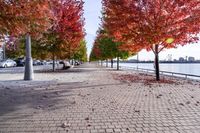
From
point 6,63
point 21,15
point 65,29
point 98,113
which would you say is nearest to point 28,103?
point 98,113

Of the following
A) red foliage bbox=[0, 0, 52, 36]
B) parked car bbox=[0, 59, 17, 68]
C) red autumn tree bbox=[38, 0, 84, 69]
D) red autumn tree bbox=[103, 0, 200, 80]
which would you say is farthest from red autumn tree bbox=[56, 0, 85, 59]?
parked car bbox=[0, 59, 17, 68]

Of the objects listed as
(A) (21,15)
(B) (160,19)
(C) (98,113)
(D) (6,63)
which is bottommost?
(C) (98,113)

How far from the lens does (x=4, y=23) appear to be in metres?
10.9

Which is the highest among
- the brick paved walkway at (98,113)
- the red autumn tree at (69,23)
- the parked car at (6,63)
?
the red autumn tree at (69,23)

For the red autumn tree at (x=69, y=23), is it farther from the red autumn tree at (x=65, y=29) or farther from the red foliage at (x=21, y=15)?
the red foliage at (x=21, y=15)

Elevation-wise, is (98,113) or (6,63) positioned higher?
(6,63)

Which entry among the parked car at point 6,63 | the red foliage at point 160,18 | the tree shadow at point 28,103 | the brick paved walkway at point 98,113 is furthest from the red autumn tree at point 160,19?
the parked car at point 6,63

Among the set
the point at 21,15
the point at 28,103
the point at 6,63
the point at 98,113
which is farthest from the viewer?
the point at 6,63

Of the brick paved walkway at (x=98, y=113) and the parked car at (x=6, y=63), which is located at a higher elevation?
the parked car at (x=6, y=63)

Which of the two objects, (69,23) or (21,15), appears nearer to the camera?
(21,15)

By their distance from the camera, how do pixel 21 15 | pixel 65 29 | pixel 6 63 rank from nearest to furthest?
pixel 21 15 < pixel 65 29 < pixel 6 63

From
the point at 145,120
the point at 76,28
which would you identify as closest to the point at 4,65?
the point at 76,28

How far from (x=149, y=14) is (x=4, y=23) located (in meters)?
10.2

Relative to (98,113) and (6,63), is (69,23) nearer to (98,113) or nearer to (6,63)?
(98,113)
